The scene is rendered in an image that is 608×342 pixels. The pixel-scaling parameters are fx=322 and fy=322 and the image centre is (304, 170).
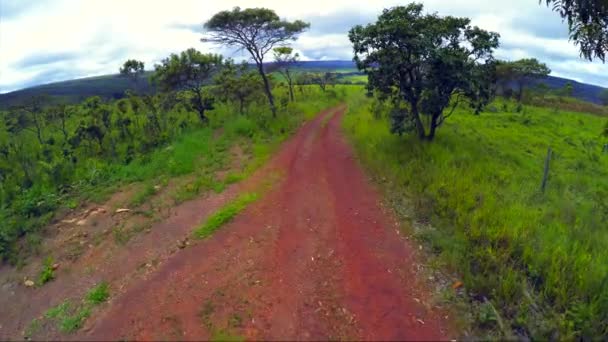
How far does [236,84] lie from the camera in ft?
74.4

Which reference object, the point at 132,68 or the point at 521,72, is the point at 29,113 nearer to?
the point at 132,68

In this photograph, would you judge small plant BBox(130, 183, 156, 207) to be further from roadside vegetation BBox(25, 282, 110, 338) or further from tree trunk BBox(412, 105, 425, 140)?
tree trunk BBox(412, 105, 425, 140)

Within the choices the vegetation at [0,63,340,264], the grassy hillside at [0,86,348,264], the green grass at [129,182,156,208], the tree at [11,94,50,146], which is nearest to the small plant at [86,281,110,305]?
the grassy hillside at [0,86,348,264]

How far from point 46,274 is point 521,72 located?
4739 centimetres

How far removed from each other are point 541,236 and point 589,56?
3.89m

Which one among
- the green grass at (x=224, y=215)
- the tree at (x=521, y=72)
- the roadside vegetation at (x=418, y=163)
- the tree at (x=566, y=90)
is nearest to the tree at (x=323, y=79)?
the tree at (x=521, y=72)

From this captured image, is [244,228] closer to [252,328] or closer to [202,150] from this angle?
[252,328]

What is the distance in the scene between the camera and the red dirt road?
520 centimetres

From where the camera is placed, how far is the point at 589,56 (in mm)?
6664

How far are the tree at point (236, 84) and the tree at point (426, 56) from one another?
11580 millimetres

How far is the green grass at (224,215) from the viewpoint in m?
8.27

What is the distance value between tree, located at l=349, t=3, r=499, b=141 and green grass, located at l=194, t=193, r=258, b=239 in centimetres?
737

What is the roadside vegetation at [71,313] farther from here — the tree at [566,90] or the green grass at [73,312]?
the tree at [566,90]

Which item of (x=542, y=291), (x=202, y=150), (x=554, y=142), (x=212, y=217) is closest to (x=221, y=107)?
(x=202, y=150)
